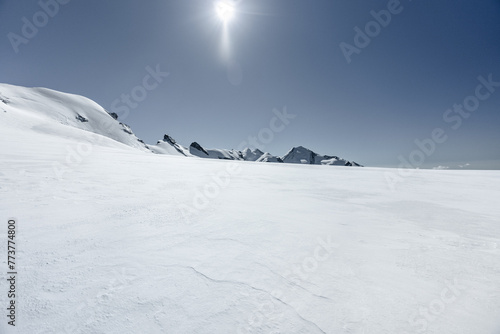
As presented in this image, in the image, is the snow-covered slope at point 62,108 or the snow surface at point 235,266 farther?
the snow-covered slope at point 62,108

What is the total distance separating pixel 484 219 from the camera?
525 cm

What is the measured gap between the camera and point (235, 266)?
2.71m

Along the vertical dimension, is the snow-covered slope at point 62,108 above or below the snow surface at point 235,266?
above

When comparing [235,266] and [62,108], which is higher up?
[62,108]

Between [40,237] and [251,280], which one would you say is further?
[40,237]

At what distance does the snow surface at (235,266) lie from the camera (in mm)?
1920

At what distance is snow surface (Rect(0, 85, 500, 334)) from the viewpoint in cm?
192

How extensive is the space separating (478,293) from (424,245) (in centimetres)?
121

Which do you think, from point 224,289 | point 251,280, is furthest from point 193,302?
point 251,280

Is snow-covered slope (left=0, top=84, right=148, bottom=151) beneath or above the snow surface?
above

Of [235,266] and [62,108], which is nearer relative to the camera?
[235,266]

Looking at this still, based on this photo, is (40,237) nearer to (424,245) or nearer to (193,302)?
(193,302)

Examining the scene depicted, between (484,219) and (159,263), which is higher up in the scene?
(484,219)

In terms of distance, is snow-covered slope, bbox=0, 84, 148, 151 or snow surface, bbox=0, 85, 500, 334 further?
snow-covered slope, bbox=0, 84, 148, 151
